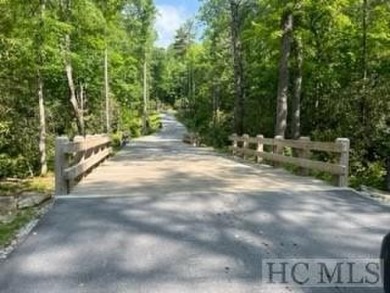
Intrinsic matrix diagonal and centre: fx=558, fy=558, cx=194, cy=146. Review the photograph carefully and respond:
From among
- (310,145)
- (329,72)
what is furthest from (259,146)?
(329,72)

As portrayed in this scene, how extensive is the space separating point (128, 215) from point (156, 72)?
93010mm

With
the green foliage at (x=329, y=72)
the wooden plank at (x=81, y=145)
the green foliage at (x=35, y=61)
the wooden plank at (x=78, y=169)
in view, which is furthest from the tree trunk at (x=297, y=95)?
the wooden plank at (x=78, y=169)

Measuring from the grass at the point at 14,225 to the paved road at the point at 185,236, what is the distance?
0.28 metres

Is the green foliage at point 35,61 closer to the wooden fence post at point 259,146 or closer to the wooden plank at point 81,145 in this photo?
the wooden plank at point 81,145

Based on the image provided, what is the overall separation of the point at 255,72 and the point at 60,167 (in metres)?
20.5

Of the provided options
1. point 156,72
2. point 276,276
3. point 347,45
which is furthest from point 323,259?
point 156,72

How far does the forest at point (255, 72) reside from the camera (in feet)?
47.1

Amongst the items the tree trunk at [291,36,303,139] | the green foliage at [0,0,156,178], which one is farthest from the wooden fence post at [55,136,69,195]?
the tree trunk at [291,36,303,139]

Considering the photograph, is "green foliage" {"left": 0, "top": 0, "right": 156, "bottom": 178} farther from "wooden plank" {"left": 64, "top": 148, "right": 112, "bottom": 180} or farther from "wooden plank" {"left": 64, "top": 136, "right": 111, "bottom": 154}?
"wooden plank" {"left": 64, "top": 148, "right": 112, "bottom": 180}

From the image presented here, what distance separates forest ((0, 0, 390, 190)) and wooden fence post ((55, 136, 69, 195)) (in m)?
5.59

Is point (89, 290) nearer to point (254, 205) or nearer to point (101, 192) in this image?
point (254, 205)

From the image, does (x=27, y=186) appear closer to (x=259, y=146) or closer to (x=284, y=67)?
(x=259, y=146)

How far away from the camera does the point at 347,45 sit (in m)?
23.5

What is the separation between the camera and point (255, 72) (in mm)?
27766
